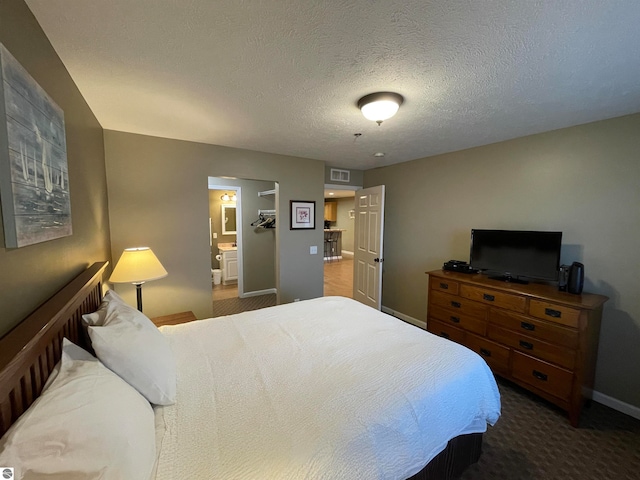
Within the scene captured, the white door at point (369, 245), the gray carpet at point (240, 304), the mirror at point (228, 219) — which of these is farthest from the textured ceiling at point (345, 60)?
the mirror at point (228, 219)

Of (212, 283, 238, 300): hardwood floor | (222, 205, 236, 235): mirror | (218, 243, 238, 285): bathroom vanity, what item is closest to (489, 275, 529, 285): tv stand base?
(212, 283, 238, 300): hardwood floor

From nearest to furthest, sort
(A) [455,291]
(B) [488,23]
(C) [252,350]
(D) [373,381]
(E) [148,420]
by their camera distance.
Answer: (E) [148,420]
(B) [488,23]
(D) [373,381]
(C) [252,350]
(A) [455,291]

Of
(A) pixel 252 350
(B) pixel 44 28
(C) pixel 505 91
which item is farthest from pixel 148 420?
(C) pixel 505 91

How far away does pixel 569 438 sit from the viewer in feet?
6.09

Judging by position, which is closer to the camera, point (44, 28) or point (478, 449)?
point (44, 28)

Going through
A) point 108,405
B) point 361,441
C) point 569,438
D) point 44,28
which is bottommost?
point 569,438

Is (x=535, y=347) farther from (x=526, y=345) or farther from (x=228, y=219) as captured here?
(x=228, y=219)

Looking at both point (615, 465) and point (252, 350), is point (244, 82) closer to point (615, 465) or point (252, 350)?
point (252, 350)

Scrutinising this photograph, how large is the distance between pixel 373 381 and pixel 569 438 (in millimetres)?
1818

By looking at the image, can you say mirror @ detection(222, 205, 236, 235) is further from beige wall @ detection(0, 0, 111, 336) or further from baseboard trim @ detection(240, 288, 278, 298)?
beige wall @ detection(0, 0, 111, 336)

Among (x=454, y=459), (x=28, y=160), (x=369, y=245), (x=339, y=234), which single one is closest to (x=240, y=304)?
(x=369, y=245)

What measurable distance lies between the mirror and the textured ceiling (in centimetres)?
369

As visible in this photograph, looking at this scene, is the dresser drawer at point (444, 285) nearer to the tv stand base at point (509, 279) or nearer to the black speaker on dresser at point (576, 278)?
the tv stand base at point (509, 279)

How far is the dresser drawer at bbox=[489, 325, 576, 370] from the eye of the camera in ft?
6.55
